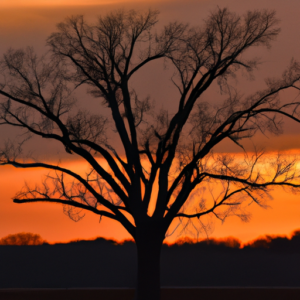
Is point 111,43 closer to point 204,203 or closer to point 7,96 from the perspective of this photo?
point 7,96

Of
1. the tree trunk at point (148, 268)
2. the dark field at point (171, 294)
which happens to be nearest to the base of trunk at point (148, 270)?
the tree trunk at point (148, 268)

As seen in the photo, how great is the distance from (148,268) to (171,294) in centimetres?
643

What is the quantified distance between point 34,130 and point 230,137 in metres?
8.41

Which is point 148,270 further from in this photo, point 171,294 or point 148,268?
point 171,294

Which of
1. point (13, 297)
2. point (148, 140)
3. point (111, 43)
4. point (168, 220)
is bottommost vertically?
point (13, 297)

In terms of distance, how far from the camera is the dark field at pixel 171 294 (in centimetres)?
2200

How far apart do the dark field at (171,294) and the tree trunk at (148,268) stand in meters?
4.39

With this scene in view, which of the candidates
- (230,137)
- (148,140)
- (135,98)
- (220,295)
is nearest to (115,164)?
(148,140)

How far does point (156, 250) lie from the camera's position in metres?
17.5

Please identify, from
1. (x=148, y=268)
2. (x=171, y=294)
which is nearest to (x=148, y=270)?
(x=148, y=268)

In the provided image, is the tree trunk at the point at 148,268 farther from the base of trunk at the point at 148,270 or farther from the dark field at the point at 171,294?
the dark field at the point at 171,294

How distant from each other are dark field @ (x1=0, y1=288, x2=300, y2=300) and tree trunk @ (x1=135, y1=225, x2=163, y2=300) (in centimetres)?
439

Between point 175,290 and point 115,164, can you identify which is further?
point 175,290

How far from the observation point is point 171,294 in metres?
23.0
